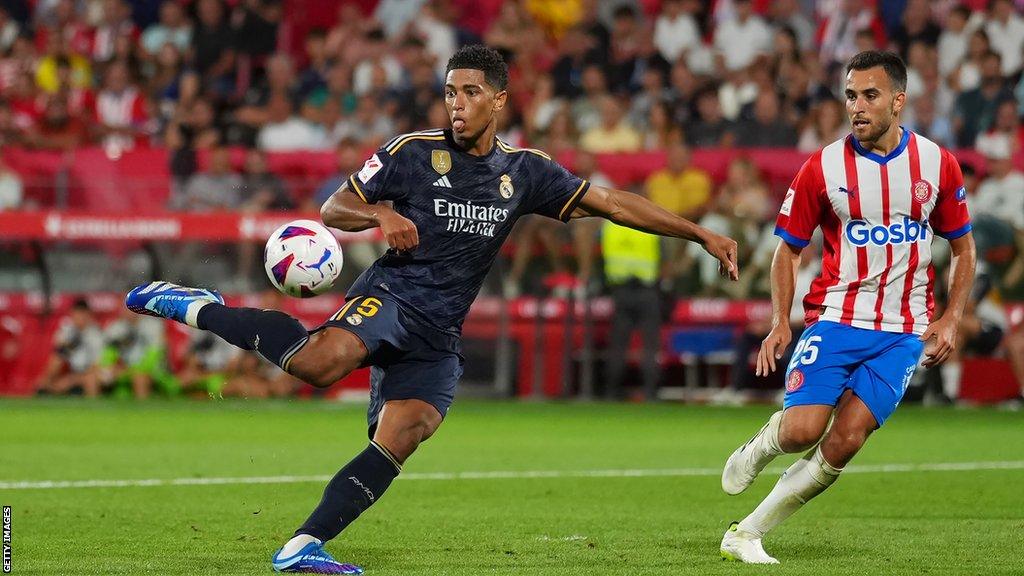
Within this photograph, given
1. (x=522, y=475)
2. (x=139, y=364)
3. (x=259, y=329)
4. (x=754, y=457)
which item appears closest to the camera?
(x=259, y=329)

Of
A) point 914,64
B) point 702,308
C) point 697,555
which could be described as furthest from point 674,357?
point 697,555

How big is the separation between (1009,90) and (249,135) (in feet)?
31.0

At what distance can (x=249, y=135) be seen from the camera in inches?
820

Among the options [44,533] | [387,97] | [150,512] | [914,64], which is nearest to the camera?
[44,533]

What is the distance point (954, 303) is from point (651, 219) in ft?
4.63

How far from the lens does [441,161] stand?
22.6 feet

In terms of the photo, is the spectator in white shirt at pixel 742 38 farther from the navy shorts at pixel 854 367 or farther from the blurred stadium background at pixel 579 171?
the navy shorts at pixel 854 367

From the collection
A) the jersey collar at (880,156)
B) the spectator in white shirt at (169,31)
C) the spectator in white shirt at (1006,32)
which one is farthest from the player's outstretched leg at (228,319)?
the spectator in white shirt at (169,31)

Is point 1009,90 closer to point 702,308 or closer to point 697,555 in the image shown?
point 702,308

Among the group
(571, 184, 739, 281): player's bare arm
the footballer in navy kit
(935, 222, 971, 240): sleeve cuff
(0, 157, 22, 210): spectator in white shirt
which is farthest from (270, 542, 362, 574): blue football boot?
(0, 157, 22, 210): spectator in white shirt

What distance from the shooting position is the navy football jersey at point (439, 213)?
6.84 m

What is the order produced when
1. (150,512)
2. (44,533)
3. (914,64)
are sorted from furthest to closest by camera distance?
(914,64), (150,512), (44,533)

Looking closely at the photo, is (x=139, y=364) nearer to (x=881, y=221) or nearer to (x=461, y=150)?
(x=461, y=150)
